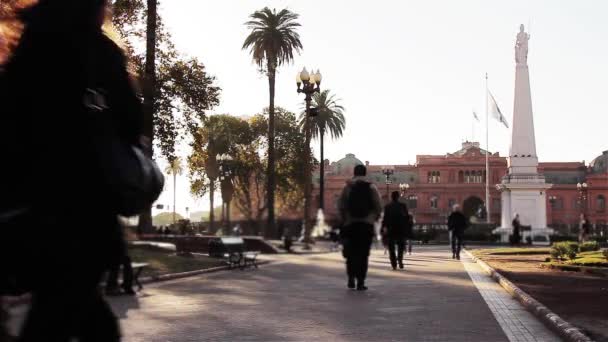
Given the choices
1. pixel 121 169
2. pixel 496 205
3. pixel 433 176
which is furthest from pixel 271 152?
pixel 496 205

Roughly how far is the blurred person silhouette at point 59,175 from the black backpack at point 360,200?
9.55 metres

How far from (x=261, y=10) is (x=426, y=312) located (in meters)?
43.8

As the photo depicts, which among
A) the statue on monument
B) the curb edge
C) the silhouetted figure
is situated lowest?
the curb edge

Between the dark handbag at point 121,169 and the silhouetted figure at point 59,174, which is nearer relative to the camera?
the silhouetted figure at point 59,174

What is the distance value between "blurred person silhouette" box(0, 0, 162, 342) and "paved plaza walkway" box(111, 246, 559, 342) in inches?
195

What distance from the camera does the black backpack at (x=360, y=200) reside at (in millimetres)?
12250

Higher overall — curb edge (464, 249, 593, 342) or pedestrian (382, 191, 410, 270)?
pedestrian (382, 191, 410, 270)

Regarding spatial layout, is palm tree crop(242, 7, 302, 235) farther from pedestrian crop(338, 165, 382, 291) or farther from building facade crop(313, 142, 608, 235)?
building facade crop(313, 142, 608, 235)

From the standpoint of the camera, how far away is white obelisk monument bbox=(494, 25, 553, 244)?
46656 millimetres

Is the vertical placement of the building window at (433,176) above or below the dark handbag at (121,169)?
above

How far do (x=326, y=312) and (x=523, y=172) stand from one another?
4194 cm

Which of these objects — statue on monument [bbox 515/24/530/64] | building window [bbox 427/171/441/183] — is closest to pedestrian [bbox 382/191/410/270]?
statue on monument [bbox 515/24/530/64]

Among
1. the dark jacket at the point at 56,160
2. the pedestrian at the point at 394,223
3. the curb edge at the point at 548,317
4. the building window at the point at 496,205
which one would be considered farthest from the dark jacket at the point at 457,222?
the building window at the point at 496,205

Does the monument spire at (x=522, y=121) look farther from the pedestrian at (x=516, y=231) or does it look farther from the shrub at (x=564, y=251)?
the shrub at (x=564, y=251)
